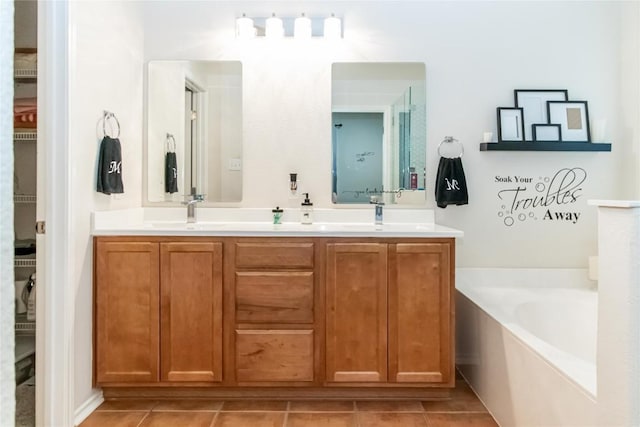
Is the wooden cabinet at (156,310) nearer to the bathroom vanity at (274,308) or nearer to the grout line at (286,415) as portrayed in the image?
the bathroom vanity at (274,308)

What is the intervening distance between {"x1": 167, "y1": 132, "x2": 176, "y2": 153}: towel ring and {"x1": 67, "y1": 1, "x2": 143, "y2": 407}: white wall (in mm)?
274

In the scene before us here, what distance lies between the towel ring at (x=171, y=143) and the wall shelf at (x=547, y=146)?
192 cm

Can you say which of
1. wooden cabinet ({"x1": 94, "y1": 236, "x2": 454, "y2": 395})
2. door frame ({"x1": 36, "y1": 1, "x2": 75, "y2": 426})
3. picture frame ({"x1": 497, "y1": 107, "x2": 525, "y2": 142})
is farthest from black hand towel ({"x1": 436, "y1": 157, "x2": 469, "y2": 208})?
door frame ({"x1": 36, "y1": 1, "x2": 75, "y2": 426})

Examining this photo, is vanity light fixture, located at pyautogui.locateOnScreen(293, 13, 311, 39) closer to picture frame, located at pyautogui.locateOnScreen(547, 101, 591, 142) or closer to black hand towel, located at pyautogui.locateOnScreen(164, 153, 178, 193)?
black hand towel, located at pyautogui.locateOnScreen(164, 153, 178, 193)

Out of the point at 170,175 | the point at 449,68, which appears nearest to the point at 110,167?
the point at 170,175

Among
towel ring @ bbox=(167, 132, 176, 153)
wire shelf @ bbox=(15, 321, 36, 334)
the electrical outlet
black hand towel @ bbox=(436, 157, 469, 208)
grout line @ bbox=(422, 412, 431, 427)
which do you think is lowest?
grout line @ bbox=(422, 412, 431, 427)

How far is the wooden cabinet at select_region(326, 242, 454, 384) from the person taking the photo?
2.11 m

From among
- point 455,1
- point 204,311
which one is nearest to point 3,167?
point 204,311

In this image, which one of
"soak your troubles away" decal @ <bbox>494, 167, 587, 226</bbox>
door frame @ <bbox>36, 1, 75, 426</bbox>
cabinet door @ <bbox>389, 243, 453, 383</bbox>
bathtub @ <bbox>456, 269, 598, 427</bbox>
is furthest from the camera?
"soak your troubles away" decal @ <bbox>494, 167, 587, 226</bbox>

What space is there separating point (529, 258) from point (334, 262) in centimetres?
137

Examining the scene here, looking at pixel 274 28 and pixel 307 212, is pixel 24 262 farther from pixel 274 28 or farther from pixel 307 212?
pixel 274 28

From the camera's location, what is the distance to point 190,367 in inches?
83.9

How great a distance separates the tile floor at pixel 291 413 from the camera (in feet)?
6.59

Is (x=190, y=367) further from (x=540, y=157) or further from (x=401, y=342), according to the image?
(x=540, y=157)
